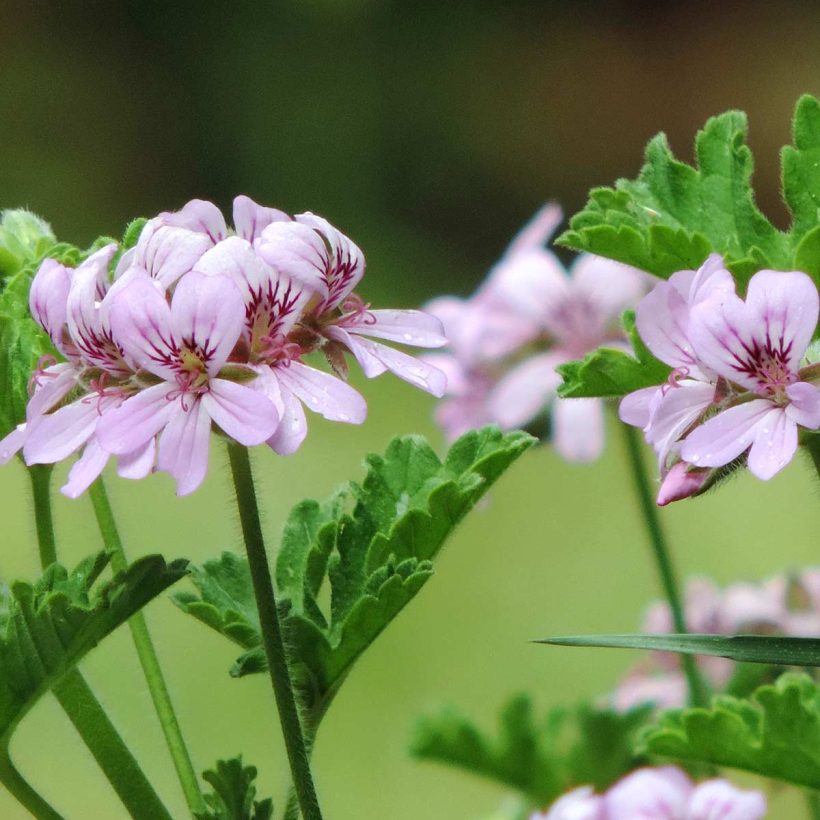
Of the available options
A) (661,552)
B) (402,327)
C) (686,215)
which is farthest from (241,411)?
(661,552)

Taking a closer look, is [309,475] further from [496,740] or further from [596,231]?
[596,231]

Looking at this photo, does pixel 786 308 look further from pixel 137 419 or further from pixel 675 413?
pixel 137 419

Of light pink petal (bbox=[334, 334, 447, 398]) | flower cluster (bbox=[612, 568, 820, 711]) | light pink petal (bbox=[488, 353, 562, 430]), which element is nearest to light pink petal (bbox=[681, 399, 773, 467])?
light pink petal (bbox=[334, 334, 447, 398])

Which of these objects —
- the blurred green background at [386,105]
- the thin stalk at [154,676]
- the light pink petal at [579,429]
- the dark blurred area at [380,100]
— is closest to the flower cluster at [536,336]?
the light pink petal at [579,429]

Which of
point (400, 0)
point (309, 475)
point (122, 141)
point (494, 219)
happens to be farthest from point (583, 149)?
point (309, 475)

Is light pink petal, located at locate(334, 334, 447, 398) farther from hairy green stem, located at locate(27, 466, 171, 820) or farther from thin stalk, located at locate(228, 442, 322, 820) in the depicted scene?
hairy green stem, located at locate(27, 466, 171, 820)

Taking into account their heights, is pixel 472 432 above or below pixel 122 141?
below
